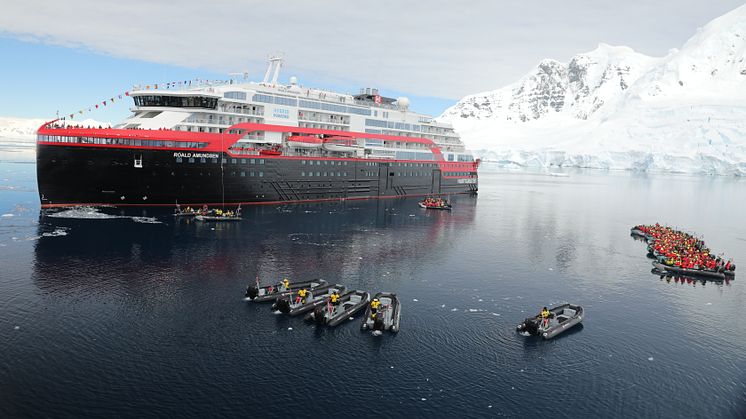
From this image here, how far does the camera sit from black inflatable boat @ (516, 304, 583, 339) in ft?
106

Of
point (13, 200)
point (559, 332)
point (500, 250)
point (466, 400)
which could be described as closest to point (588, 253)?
point (500, 250)

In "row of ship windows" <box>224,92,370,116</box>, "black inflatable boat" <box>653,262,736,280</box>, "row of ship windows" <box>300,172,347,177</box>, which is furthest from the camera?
"row of ship windows" <box>300,172,347,177</box>

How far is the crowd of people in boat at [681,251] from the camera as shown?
5181 cm

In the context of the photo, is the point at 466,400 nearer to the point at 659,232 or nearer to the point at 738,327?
the point at 738,327

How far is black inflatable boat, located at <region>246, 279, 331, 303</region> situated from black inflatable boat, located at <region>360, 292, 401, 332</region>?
5541 millimetres

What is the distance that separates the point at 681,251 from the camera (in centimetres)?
5803

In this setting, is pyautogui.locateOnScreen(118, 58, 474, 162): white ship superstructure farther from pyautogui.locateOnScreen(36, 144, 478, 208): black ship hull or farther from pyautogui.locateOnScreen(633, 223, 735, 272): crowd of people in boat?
pyautogui.locateOnScreen(633, 223, 735, 272): crowd of people in boat

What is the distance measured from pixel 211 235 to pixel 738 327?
50194 millimetres

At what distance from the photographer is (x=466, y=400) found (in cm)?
2430

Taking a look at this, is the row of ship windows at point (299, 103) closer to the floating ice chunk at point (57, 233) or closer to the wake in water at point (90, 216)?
the wake in water at point (90, 216)

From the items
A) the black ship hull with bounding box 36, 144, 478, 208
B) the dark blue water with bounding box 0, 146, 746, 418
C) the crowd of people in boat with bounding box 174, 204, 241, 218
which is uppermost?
the black ship hull with bounding box 36, 144, 478, 208

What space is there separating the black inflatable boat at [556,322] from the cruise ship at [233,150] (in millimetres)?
51136

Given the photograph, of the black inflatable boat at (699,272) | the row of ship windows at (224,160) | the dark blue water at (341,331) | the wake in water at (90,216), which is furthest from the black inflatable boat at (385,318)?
the row of ship windows at (224,160)

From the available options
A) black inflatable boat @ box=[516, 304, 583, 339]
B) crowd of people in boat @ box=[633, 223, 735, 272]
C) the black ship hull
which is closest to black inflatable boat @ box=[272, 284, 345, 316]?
black inflatable boat @ box=[516, 304, 583, 339]
